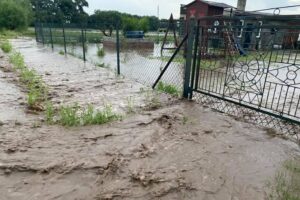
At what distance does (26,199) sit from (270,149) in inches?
110

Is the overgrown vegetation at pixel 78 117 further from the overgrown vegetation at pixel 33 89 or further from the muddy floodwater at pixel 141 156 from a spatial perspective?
the overgrown vegetation at pixel 33 89

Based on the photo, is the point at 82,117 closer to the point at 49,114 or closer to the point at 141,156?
the point at 49,114

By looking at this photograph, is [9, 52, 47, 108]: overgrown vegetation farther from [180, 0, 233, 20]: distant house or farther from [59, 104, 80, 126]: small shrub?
[180, 0, 233, 20]: distant house

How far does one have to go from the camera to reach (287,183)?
241 cm

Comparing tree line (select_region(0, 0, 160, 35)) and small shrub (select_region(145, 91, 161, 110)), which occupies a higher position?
tree line (select_region(0, 0, 160, 35))

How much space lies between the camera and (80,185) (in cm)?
232

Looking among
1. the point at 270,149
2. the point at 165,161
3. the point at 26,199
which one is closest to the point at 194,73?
the point at 270,149

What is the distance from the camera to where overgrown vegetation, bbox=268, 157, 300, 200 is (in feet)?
7.27

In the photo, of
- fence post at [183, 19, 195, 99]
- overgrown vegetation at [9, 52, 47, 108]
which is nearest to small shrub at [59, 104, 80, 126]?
overgrown vegetation at [9, 52, 47, 108]

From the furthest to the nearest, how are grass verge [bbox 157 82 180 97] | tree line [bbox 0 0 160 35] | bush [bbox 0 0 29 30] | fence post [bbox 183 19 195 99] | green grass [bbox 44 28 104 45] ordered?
bush [bbox 0 0 29 30]
green grass [bbox 44 28 104 45]
tree line [bbox 0 0 160 35]
grass verge [bbox 157 82 180 97]
fence post [bbox 183 19 195 99]

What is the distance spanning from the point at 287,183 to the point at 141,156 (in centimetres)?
152

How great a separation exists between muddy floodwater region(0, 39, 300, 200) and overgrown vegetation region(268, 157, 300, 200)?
0.08m

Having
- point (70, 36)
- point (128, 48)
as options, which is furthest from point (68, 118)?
point (70, 36)

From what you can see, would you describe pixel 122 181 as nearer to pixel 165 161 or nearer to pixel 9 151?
pixel 165 161
